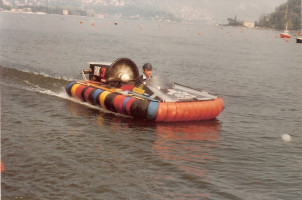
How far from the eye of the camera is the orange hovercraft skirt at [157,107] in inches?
576

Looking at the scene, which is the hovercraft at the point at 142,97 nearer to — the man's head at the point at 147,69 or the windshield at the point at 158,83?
the windshield at the point at 158,83

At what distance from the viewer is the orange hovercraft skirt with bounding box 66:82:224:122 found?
1462cm

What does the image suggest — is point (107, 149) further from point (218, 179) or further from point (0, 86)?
point (0, 86)

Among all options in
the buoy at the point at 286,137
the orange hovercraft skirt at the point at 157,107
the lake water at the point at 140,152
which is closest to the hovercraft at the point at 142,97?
the orange hovercraft skirt at the point at 157,107

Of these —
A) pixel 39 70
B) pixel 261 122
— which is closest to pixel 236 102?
pixel 261 122

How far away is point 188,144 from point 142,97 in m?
2.95

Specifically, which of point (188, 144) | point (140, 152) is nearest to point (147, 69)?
point (188, 144)

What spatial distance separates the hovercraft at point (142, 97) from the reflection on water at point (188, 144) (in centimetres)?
32

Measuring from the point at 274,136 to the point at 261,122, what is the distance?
6.41ft

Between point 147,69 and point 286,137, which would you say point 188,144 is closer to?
point 286,137

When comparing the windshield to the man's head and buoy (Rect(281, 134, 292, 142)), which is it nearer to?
the man's head

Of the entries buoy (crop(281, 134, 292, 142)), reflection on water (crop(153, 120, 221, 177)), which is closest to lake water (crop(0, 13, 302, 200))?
reflection on water (crop(153, 120, 221, 177))

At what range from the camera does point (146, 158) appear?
1216 cm

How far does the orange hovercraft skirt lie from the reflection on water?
320 mm
